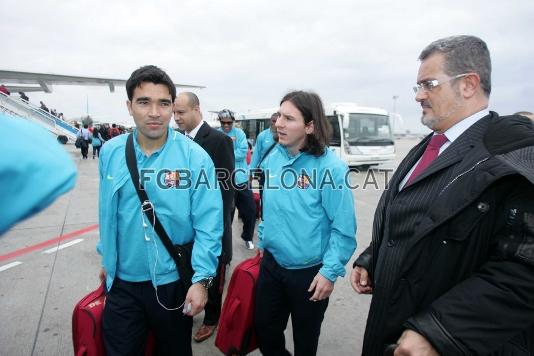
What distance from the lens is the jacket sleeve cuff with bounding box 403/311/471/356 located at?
105 cm

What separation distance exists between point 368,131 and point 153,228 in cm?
1393

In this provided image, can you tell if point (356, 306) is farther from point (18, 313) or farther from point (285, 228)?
point (18, 313)

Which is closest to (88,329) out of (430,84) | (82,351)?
(82,351)

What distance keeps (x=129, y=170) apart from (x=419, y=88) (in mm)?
1547

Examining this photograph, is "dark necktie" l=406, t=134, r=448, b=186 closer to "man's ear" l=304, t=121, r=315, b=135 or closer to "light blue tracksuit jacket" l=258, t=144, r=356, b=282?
"light blue tracksuit jacket" l=258, t=144, r=356, b=282

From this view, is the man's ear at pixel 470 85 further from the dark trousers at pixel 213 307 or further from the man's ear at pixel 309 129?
the dark trousers at pixel 213 307

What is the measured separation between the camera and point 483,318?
3.43ft

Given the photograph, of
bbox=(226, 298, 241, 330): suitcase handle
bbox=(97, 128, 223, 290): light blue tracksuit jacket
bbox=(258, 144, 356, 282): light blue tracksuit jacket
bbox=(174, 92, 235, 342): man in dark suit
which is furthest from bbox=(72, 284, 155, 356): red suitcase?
bbox=(174, 92, 235, 342): man in dark suit

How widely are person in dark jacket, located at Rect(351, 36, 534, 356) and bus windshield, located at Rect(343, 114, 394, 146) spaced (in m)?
12.7

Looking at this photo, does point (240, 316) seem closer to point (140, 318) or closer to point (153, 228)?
point (140, 318)

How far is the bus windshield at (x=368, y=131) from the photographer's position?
1403cm

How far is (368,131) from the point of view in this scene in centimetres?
1448

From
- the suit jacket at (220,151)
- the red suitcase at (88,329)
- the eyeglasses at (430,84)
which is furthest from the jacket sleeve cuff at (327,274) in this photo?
the suit jacket at (220,151)

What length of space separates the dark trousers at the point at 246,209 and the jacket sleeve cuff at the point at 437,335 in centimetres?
395
